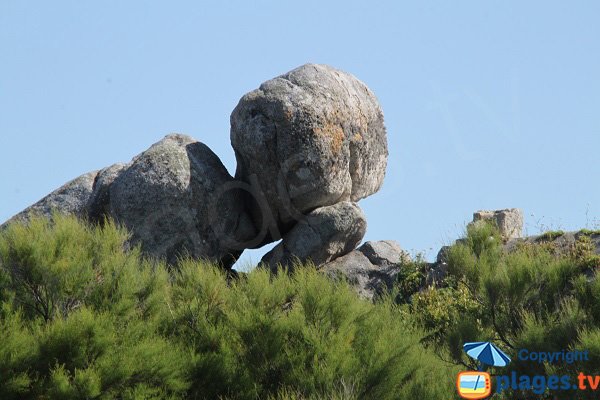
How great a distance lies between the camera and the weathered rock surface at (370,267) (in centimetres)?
2555

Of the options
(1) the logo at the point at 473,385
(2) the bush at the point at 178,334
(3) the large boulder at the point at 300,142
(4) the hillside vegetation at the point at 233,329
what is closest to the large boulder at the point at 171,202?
(3) the large boulder at the point at 300,142

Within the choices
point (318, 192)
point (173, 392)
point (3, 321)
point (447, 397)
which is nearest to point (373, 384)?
point (447, 397)

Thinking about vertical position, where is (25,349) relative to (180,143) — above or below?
below

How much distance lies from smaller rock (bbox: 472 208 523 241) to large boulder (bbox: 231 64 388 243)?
260cm

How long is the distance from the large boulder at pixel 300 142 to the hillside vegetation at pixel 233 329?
4383 mm

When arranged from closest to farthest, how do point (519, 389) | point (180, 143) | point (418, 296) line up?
point (519, 389), point (418, 296), point (180, 143)

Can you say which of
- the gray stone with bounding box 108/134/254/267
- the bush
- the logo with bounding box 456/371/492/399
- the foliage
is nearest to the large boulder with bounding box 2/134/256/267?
the gray stone with bounding box 108/134/254/267

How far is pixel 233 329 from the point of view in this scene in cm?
1995

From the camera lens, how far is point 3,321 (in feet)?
62.5

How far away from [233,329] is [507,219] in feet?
28.3

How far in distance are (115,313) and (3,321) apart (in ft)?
5.43

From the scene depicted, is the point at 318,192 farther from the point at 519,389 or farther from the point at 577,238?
the point at 519,389

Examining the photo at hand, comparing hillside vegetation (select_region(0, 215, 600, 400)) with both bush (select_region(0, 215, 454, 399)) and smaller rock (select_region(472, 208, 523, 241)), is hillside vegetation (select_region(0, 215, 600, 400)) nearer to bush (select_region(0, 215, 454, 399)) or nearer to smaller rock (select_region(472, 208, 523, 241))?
bush (select_region(0, 215, 454, 399))

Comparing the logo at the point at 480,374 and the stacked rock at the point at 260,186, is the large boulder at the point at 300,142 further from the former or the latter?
the logo at the point at 480,374
